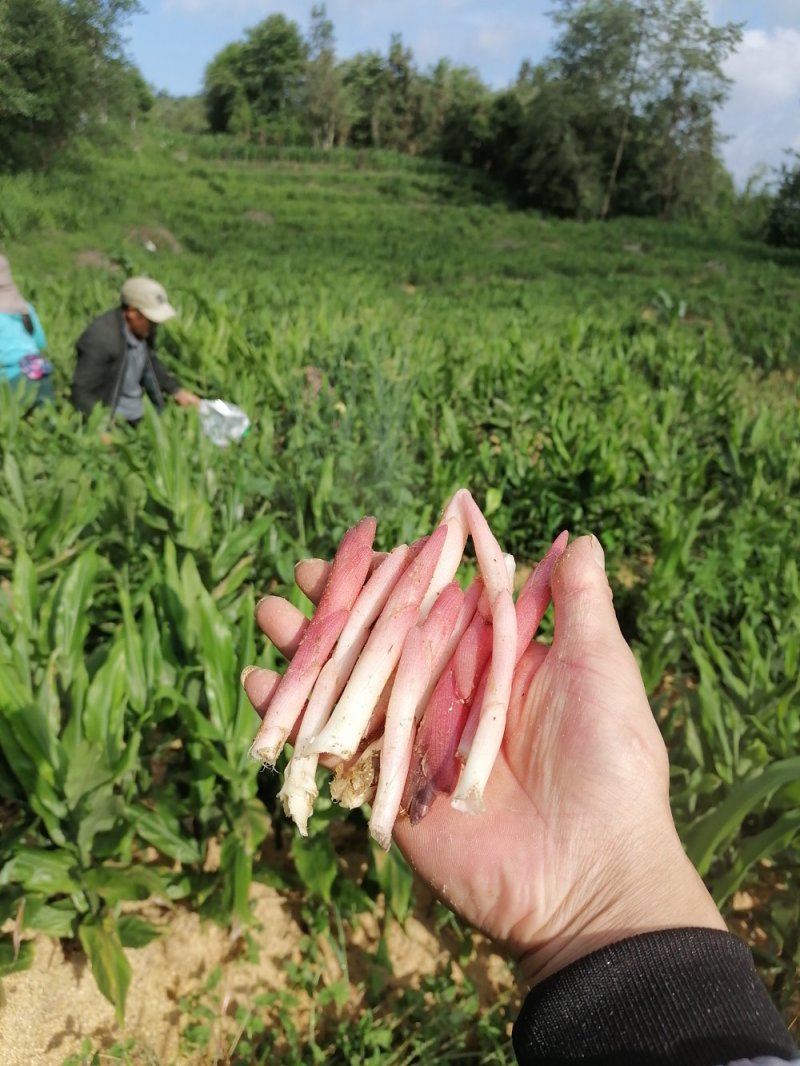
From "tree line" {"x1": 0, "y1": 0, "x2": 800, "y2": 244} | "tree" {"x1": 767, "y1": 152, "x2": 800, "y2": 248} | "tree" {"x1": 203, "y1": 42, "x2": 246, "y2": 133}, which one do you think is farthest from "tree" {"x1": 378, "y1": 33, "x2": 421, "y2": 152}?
"tree" {"x1": 767, "y1": 152, "x2": 800, "y2": 248}

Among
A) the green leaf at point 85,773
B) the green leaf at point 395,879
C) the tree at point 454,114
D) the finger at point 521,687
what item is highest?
the tree at point 454,114

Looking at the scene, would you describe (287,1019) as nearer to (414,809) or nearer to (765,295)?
(414,809)

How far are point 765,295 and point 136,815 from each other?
21.4 meters

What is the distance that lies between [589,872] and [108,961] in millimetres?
1259

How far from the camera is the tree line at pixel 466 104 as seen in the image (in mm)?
12367

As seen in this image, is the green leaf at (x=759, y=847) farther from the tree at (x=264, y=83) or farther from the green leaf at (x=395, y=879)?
the tree at (x=264, y=83)

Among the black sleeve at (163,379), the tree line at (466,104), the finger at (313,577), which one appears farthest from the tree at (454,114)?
the finger at (313,577)

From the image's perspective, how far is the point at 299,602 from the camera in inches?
90.6

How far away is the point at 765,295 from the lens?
1919 cm

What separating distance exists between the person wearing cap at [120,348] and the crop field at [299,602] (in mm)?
326

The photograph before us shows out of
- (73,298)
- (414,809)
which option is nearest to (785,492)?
(414,809)

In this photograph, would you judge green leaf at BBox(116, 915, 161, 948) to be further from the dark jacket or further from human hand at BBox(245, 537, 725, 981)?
the dark jacket

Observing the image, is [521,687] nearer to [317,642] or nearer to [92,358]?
[317,642]

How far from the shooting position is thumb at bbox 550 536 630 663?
1.37m
